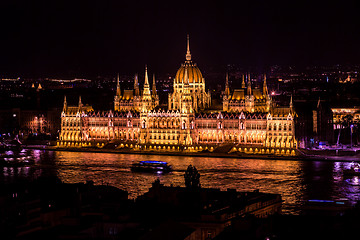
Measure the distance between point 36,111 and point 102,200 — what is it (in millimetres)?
84048

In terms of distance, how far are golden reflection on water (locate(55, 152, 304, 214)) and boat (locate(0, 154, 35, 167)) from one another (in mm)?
3154

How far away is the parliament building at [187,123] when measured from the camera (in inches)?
3610

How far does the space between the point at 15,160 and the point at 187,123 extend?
2279 centimetres

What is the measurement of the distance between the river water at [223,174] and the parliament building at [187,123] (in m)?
7.00

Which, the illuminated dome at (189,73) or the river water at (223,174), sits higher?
the illuminated dome at (189,73)

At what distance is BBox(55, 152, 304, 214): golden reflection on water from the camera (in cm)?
6162

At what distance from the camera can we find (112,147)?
96875 mm

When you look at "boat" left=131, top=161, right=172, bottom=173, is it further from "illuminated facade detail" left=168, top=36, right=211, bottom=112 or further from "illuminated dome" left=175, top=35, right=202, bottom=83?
"illuminated dome" left=175, top=35, right=202, bottom=83

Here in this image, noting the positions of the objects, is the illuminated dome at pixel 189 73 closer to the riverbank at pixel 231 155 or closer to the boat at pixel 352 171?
the riverbank at pixel 231 155

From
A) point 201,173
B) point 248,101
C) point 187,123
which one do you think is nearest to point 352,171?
point 201,173

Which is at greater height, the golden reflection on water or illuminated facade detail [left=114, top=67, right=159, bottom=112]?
illuminated facade detail [left=114, top=67, right=159, bottom=112]

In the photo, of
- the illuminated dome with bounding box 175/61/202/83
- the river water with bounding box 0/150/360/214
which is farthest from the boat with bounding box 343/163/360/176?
the illuminated dome with bounding box 175/61/202/83

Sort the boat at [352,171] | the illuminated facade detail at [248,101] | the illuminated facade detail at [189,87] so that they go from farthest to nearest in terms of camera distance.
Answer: the illuminated facade detail at [189,87] < the illuminated facade detail at [248,101] < the boat at [352,171]

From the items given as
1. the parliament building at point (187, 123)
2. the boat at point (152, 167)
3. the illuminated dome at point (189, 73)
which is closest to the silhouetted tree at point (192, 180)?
the boat at point (152, 167)
